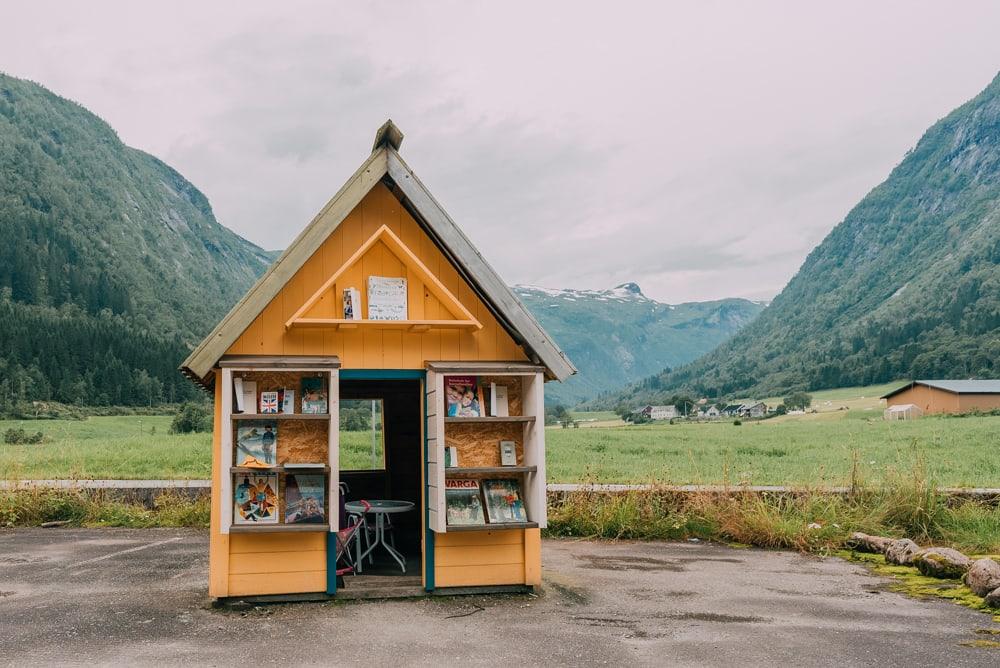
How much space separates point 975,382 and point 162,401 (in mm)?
80840

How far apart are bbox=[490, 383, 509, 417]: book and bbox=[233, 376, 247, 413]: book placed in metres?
2.43

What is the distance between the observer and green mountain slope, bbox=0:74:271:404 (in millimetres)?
93812

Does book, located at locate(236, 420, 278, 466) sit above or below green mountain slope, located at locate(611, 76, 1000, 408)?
below

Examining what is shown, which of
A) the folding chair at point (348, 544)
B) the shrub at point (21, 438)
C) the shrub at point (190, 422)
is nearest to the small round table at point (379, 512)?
the folding chair at point (348, 544)

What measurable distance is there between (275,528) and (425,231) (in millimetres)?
3363

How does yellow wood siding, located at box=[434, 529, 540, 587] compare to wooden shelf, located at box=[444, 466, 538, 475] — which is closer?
wooden shelf, located at box=[444, 466, 538, 475]

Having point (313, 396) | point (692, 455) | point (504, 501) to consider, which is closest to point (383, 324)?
point (313, 396)

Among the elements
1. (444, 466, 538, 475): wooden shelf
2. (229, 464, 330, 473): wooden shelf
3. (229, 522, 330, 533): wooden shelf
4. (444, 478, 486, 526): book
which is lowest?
(229, 522, 330, 533): wooden shelf

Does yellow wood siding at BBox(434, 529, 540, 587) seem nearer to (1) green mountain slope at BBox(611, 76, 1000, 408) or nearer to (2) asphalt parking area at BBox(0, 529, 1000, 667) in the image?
(2) asphalt parking area at BBox(0, 529, 1000, 667)

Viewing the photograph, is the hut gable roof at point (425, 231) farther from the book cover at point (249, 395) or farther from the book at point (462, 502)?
the book at point (462, 502)

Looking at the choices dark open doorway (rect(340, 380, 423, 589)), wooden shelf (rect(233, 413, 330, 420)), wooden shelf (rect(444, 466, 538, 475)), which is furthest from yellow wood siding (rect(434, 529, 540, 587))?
dark open doorway (rect(340, 380, 423, 589))

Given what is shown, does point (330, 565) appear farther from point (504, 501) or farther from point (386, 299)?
point (386, 299)

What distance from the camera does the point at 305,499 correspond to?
8.12 metres

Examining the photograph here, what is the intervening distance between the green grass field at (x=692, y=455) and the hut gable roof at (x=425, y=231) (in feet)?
19.4
